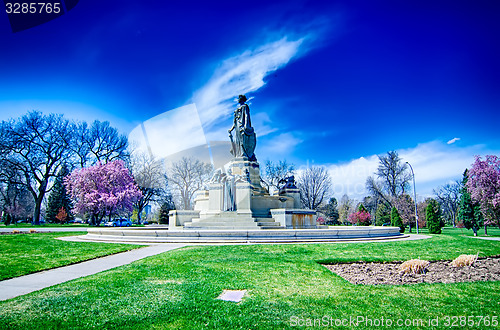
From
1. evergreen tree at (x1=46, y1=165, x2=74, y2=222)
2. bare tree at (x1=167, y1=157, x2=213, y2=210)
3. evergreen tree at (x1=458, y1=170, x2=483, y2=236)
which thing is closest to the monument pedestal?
evergreen tree at (x1=458, y1=170, x2=483, y2=236)

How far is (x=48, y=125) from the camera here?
127ft

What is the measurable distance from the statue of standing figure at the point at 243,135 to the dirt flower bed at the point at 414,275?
16537mm

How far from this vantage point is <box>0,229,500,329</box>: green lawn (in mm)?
3822

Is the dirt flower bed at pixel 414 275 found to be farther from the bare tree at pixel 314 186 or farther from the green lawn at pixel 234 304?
the bare tree at pixel 314 186

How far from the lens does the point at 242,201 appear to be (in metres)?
20.2

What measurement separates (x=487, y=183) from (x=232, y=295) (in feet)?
113

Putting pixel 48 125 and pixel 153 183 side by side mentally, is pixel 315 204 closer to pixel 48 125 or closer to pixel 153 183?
pixel 153 183

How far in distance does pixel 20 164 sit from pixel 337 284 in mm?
45886

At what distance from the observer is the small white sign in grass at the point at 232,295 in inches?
188

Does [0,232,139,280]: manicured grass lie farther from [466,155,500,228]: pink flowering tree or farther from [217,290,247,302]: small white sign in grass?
[466,155,500,228]: pink flowering tree

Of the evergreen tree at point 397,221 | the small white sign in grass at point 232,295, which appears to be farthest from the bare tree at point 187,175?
the small white sign in grass at point 232,295

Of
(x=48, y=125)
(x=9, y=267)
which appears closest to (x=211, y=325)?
(x=9, y=267)

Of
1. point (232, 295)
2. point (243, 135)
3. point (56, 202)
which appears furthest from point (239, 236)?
point (56, 202)

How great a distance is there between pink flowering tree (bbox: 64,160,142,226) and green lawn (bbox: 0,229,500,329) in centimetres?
3284
